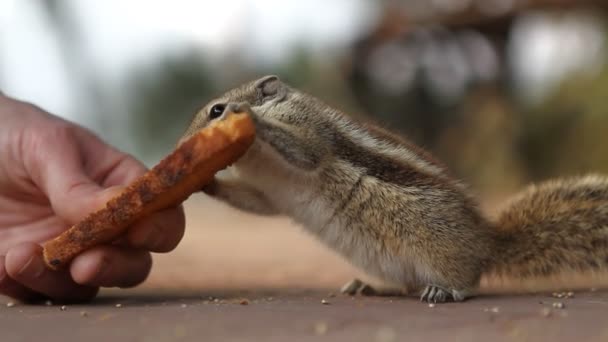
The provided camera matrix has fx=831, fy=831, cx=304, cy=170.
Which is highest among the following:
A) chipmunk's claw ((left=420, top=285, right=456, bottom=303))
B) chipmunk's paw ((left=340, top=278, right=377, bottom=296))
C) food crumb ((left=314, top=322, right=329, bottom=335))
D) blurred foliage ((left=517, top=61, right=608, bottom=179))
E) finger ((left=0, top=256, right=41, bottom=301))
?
blurred foliage ((left=517, top=61, right=608, bottom=179))

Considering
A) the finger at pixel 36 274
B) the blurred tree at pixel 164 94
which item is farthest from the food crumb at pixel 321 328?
the blurred tree at pixel 164 94

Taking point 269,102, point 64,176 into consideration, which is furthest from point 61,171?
point 269,102

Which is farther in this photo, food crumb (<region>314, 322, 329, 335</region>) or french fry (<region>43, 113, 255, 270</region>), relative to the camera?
french fry (<region>43, 113, 255, 270</region>)

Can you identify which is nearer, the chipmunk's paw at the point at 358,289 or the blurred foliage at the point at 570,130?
the chipmunk's paw at the point at 358,289

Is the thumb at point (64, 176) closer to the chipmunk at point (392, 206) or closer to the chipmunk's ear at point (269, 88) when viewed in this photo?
the chipmunk at point (392, 206)

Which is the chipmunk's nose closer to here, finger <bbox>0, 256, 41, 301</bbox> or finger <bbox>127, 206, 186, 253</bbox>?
finger <bbox>127, 206, 186, 253</bbox>

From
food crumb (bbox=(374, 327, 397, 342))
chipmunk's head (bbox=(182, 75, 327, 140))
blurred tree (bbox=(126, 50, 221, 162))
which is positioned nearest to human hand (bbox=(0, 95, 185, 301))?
chipmunk's head (bbox=(182, 75, 327, 140))
